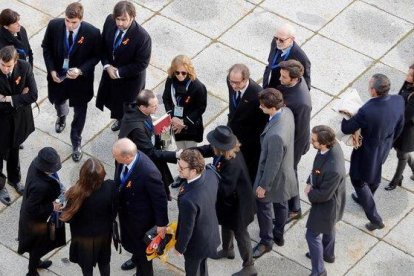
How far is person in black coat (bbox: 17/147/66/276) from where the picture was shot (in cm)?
967

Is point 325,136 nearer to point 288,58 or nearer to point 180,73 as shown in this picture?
point 288,58

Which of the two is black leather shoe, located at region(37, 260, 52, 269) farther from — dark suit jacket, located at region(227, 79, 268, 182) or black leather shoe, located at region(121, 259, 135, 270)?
dark suit jacket, located at region(227, 79, 268, 182)

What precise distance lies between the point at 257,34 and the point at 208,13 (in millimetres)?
783

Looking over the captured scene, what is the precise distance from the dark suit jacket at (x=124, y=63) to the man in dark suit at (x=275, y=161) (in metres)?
1.86

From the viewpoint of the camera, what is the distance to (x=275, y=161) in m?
10.2

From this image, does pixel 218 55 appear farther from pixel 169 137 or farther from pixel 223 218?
pixel 223 218

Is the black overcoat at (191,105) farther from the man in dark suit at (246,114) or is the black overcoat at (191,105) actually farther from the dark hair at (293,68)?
the dark hair at (293,68)

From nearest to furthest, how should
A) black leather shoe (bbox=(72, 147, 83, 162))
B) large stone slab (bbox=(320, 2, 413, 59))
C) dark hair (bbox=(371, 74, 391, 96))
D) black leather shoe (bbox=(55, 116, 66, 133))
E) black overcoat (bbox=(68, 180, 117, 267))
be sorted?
black overcoat (bbox=(68, 180, 117, 267)) < dark hair (bbox=(371, 74, 391, 96)) < black leather shoe (bbox=(72, 147, 83, 162)) < black leather shoe (bbox=(55, 116, 66, 133)) < large stone slab (bbox=(320, 2, 413, 59))

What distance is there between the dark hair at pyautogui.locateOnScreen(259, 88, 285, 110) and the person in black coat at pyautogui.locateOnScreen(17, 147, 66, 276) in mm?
2109

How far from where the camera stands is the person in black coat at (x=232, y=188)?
9.84 metres

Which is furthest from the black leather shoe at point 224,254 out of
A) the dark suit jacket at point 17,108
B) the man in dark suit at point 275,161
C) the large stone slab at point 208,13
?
the large stone slab at point 208,13

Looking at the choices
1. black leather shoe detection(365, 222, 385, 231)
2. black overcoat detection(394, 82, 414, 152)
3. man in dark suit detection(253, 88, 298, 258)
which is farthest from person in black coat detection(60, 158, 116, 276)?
black overcoat detection(394, 82, 414, 152)

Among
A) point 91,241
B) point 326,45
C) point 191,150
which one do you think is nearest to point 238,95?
point 191,150

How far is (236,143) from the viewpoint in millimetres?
9883
